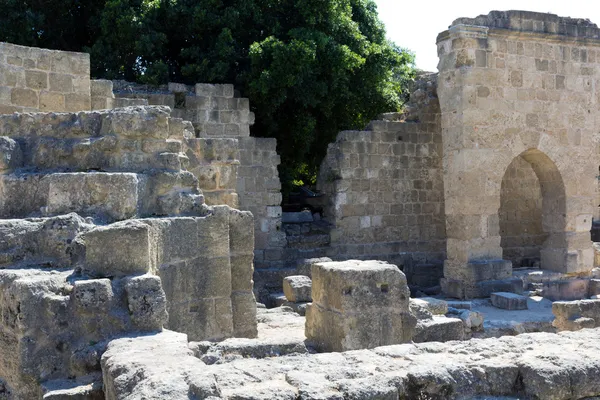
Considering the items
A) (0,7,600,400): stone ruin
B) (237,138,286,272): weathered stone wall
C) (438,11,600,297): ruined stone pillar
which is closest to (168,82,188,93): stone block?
(0,7,600,400): stone ruin

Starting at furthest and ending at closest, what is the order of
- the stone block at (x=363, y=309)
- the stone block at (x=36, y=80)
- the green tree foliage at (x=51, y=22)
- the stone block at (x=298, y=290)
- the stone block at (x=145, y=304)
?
the green tree foliage at (x=51, y=22) → the stone block at (x=298, y=290) → the stone block at (x=36, y=80) → the stone block at (x=363, y=309) → the stone block at (x=145, y=304)

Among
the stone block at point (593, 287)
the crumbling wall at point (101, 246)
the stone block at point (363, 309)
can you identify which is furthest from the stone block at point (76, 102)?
the stone block at point (593, 287)

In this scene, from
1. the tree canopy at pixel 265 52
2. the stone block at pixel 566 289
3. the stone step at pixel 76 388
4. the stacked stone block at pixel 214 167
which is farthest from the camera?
the tree canopy at pixel 265 52

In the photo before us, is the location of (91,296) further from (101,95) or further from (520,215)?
(520,215)

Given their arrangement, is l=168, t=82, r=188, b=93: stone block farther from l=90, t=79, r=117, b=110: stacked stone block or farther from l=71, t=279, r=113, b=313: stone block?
l=71, t=279, r=113, b=313: stone block

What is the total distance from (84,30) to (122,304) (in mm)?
12872

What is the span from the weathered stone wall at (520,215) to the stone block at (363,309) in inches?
362

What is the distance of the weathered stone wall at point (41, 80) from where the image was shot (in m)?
8.44

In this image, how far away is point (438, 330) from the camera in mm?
7121

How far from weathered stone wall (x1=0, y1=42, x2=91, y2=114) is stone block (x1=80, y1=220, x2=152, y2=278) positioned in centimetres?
474

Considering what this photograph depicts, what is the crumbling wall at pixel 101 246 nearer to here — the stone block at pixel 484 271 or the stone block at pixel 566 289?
the stone block at pixel 484 271

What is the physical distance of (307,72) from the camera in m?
12.5

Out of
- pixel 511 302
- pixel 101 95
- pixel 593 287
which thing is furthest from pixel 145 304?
pixel 593 287

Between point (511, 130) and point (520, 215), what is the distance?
11.4 ft
